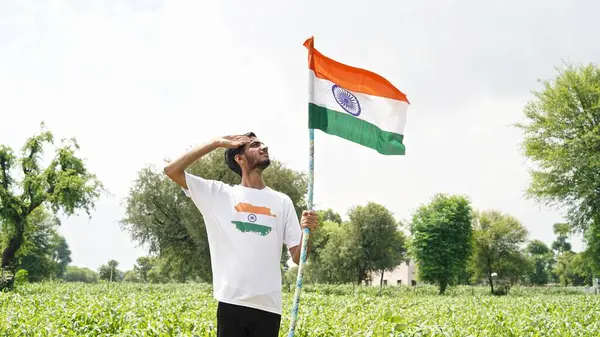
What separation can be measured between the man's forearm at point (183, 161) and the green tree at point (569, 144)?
33964 millimetres

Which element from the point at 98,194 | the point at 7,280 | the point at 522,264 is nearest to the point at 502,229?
the point at 522,264

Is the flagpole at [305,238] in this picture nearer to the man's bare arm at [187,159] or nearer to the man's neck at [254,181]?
the man's neck at [254,181]

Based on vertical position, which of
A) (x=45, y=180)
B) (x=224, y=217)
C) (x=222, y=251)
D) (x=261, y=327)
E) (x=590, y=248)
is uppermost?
(x=45, y=180)

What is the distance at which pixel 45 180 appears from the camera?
3194cm

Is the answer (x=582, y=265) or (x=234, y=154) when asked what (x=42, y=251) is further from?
(x=234, y=154)

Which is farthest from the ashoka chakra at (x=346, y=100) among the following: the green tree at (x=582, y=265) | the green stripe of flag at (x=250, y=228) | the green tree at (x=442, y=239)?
the green tree at (x=582, y=265)

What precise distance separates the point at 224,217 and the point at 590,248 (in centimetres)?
4056

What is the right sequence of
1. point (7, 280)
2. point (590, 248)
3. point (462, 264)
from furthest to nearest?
point (462, 264)
point (590, 248)
point (7, 280)

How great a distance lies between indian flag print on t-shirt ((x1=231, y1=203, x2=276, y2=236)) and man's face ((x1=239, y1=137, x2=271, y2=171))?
1.11ft

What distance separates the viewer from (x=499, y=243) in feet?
194

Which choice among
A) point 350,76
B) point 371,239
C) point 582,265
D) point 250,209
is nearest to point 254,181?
point 250,209

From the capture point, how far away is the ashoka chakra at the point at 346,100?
486cm

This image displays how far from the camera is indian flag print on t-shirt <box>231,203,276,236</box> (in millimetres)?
3559

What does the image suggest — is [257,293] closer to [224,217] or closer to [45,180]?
[224,217]
